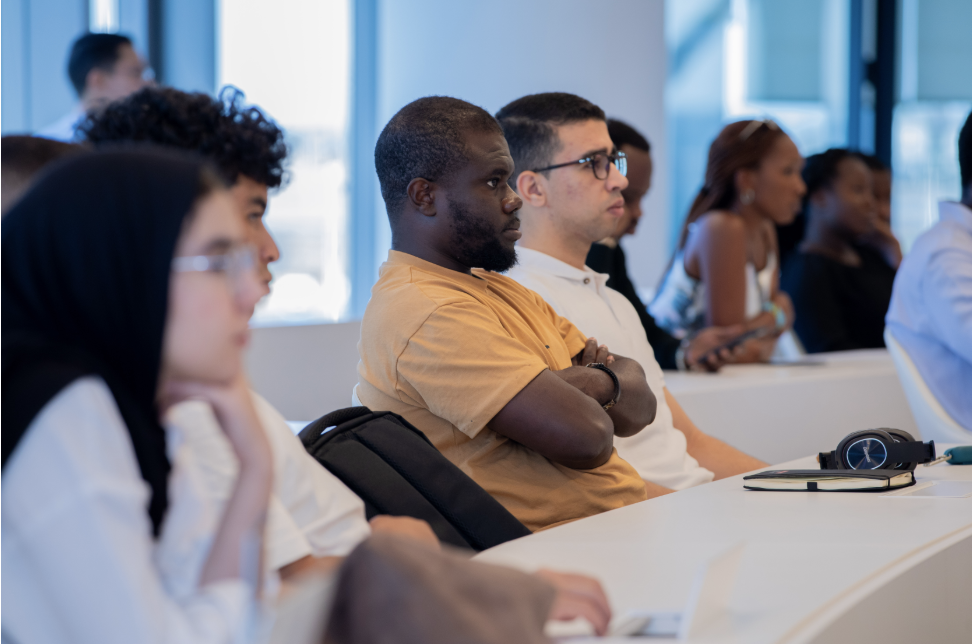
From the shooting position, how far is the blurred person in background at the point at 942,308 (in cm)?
283

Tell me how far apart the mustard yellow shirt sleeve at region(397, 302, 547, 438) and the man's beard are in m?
0.26

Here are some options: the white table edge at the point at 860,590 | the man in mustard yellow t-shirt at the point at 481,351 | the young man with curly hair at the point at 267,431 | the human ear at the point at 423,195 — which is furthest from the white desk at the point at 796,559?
the human ear at the point at 423,195

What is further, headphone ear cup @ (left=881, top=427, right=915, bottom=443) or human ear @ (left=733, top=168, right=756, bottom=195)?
human ear @ (left=733, top=168, right=756, bottom=195)

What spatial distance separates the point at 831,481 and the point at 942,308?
1370 millimetres

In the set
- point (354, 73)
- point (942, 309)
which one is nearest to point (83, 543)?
point (942, 309)

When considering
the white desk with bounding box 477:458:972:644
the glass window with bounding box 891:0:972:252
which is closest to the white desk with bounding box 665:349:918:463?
the white desk with bounding box 477:458:972:644

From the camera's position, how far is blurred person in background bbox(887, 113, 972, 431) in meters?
2.83

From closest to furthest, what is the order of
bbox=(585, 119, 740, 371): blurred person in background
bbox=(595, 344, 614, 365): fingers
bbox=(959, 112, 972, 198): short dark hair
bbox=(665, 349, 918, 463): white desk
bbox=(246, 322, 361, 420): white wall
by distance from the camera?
bbox=(595, 344, 614, 365): fingers → bbox=(959, 112, 972, 198): short dark hair → bbox=(665, 349, 918, 463): white desk → bbox=(246, 322, 361, 420): white wall → bbox=(585, 119, 740, 371): blurred person in background

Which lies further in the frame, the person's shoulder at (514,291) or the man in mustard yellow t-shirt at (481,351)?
the person's shoulder at (514,291)

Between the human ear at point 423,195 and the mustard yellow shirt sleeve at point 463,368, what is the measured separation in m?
0.31

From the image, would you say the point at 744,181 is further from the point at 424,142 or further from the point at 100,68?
the point at 100,68

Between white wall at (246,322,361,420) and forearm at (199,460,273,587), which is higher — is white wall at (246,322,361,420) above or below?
below

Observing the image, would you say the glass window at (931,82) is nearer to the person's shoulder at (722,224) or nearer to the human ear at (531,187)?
the person's shoulder at (722,224)

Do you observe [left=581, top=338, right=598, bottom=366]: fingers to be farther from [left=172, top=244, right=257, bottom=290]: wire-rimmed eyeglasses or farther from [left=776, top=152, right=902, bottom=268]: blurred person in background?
[left=776, top=152, right=902, bottom=268]: blurred person in background
